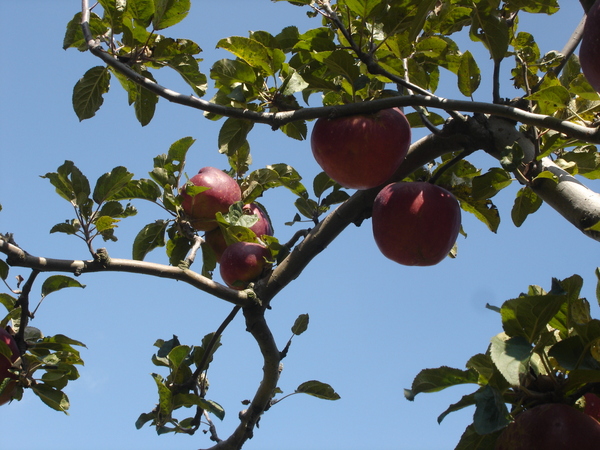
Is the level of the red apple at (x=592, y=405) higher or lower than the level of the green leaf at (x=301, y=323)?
lower

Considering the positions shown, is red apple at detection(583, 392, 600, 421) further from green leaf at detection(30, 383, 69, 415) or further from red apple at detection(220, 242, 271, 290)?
green leaf at detection(30, 383, 69, 415)

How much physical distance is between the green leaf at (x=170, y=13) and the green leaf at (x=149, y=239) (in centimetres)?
79

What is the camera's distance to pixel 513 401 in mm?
1261

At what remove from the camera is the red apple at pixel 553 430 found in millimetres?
1102

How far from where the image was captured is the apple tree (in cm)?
126

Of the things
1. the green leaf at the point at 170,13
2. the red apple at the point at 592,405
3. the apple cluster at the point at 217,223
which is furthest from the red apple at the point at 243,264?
the red apple at the point at 592,405

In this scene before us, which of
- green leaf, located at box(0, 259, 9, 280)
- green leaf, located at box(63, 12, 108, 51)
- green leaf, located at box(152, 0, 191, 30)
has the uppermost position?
green leaf, located at box(63, 12, 108, 51)

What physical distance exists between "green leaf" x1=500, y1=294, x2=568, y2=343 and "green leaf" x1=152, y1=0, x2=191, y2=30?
129 centimetres

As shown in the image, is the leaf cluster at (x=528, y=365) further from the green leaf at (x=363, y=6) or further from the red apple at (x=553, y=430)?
the green leaf at (x=363, y=6)

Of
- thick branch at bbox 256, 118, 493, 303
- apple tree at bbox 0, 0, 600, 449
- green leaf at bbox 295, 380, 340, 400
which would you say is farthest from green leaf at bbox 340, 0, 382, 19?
green leaf at bbox 295, 380, 340, 400

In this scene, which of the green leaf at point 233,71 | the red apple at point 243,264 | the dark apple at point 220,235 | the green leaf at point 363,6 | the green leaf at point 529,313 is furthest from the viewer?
the dark apple at point 220,235

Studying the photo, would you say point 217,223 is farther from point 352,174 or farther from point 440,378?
point 440,378

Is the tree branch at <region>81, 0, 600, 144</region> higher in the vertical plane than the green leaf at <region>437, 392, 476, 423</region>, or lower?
higher

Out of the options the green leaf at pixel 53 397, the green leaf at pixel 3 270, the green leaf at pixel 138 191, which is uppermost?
the green leaf at pixel 138 191
